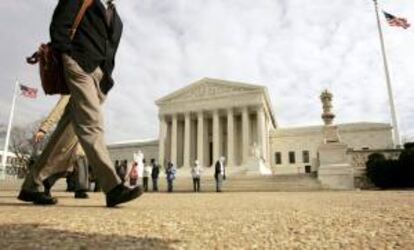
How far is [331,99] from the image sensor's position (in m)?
25.0

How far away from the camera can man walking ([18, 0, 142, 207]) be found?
166 inches

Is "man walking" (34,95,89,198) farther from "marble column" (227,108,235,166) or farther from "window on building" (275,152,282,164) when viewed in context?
"window on building" (275,152,282,164)

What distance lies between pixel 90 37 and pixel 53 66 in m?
0.55

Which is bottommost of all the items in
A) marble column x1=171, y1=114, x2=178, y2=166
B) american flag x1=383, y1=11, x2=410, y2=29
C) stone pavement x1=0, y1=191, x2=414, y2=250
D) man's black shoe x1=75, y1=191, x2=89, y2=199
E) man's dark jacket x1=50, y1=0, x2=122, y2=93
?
stone pavement x1=0, y1=191, x2=414, y2=250

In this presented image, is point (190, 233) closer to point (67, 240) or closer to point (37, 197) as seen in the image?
point (67, 240)

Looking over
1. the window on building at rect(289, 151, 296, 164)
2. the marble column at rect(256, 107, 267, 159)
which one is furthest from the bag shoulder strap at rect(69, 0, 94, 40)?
the window on building at rect(289, 151, 296, 164)

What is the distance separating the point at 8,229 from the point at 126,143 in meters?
79.5

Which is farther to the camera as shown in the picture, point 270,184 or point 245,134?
point 245,134

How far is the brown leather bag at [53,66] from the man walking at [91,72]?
0.06m

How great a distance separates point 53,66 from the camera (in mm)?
4398

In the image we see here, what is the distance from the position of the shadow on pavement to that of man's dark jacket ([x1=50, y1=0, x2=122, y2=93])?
214 centimetres

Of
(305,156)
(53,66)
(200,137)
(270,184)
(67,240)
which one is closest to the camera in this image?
(67,240)

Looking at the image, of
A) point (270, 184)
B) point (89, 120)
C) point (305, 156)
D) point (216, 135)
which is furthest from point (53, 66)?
point (305, 156)

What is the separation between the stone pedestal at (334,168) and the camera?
2319cm
